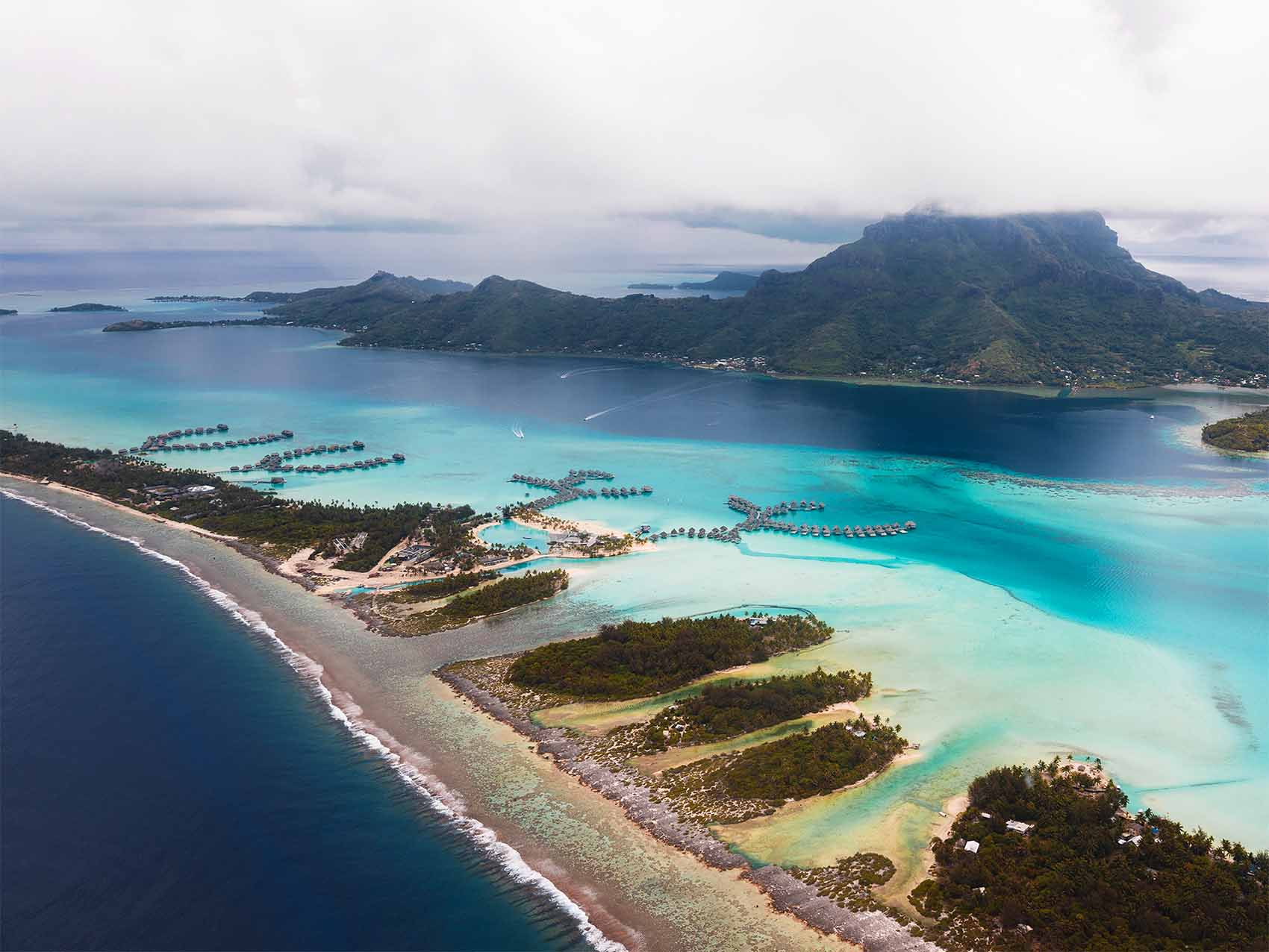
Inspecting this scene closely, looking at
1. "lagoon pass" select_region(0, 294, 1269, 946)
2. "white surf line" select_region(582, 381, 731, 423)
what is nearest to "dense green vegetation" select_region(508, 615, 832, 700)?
"lagoon pass" select_region(0, 294, 1269, 946)

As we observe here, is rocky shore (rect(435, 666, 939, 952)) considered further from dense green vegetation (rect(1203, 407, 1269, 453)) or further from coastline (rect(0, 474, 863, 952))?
dense green vegetation (rect(1203, 407, 1269, 453))

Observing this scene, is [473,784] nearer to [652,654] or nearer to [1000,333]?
[652,654]

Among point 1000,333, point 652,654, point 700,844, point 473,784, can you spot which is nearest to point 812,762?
point 700,844

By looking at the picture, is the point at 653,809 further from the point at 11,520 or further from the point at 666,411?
the point at 666,411

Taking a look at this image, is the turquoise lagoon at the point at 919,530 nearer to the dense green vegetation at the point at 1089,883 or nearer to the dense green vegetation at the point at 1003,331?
the dense green vegetation at the point at 1089,883

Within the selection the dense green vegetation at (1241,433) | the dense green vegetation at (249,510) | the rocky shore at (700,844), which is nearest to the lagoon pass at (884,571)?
the rocky shore at (700,844)

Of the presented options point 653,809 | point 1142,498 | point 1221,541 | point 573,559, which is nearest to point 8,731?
point 653,809
